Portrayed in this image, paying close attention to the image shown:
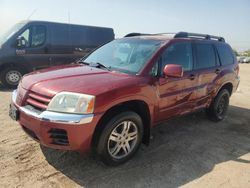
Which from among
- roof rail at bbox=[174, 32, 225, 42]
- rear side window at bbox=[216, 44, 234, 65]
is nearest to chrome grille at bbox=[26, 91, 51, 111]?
roof rail at bbox=[174, 32, 225, 42]

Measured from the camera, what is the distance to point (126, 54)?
172 inches

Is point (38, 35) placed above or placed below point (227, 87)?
above

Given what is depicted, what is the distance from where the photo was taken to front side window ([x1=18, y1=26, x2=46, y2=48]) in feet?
28.7

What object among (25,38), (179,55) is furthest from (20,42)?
(179,55)

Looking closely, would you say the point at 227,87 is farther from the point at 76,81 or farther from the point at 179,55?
the point at 76,81

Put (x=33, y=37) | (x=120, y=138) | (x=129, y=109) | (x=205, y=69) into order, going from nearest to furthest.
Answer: (x=120, y=138) → (x=129, y=109) → (x=205, y=69) → (x=33, y=37)

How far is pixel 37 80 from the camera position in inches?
141

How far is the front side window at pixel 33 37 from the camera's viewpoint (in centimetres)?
875

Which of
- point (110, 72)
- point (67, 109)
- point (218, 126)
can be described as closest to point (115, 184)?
point (67, 109)

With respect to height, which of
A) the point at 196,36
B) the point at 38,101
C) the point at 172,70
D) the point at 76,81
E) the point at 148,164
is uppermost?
the point at 196,36

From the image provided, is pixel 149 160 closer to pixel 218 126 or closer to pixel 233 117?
pixel 218 126

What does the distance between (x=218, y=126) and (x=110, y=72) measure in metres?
2.93

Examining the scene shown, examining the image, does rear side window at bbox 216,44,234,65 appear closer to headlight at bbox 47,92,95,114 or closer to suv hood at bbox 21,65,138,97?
suv hood at bbox 21,65,138,97

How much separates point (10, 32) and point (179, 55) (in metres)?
6.50
